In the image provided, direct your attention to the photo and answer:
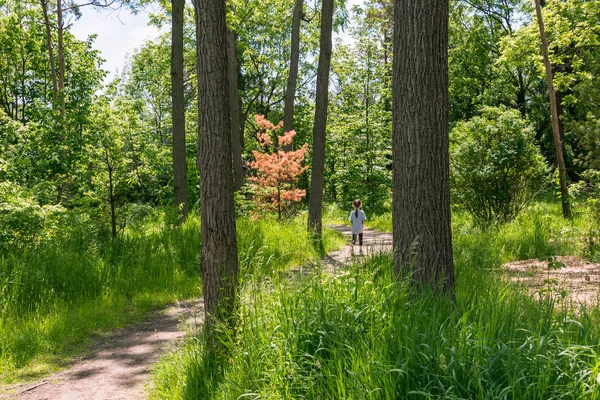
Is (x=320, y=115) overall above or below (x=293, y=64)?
below

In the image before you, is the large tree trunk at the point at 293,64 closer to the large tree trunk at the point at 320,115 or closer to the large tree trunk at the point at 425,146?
the large tree trunk at the point at 320,115

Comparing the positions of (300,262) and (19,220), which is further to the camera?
(19,220)

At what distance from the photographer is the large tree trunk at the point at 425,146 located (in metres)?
4.30

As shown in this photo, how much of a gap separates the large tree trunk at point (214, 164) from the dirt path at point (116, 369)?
0.34 m

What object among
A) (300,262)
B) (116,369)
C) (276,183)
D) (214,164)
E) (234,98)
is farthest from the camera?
(234,98)

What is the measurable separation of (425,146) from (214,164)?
1913 mm

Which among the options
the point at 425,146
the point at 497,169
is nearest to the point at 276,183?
the point at 497,169

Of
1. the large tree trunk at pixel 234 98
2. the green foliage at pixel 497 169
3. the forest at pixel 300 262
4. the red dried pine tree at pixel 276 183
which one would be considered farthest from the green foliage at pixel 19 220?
the green foliage at pixel 497 169

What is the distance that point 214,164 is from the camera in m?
4.46

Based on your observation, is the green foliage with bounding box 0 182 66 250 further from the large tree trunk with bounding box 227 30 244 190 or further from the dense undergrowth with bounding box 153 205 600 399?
the large tree trunk with bounding box 227 30 244 190

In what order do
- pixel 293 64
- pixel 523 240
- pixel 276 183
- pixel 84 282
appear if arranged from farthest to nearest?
pixel 293 64, pixel 276 183, pixel 523 240, pixel 84 282

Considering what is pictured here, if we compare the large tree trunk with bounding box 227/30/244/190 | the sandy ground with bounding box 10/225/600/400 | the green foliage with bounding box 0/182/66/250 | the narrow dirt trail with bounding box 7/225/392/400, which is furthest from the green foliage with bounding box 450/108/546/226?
the green foliage with bounding box 0/182/66/250

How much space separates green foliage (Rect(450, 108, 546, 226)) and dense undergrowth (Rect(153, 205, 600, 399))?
884cm

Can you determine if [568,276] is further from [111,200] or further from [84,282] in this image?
[111,200]
